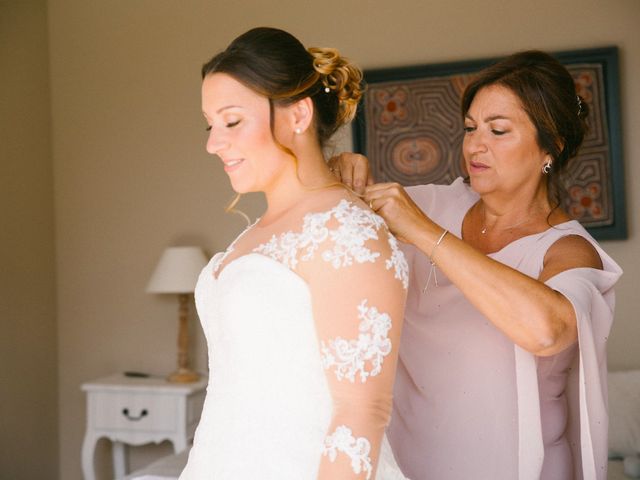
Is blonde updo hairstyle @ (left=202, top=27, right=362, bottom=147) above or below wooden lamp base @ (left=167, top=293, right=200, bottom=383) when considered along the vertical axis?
above

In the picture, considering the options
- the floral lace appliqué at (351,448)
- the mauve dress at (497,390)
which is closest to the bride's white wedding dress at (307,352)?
the floral lace appliqué at (351,448)

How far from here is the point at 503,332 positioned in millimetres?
1593

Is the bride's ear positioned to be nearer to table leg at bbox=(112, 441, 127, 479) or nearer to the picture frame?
the picture frame

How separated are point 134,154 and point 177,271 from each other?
2.72ft

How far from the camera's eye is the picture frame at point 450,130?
3639mm

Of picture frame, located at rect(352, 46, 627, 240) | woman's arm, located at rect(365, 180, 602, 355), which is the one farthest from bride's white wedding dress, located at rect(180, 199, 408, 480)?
picture frame, located at rect(352, 46, 627, 240)

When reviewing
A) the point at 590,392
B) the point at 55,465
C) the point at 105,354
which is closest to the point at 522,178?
the point at 590,392

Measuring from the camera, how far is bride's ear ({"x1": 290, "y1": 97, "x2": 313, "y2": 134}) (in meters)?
1.41

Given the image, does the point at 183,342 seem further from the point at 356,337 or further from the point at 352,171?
the point at 356,337

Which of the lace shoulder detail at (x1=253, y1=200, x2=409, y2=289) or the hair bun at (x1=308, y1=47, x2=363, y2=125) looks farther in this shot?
the hair bun at (x1=308, y1=47, x2=363, y2=125)

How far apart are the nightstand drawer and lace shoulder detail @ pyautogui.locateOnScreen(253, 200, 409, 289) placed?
2791 mm

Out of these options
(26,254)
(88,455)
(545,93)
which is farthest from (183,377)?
(545,93)

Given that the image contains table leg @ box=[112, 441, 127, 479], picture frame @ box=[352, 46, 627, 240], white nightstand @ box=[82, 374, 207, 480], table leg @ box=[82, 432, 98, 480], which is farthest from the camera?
table leg @ box=[112, 441, 127, 479]

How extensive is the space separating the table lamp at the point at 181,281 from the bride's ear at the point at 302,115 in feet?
8.67
